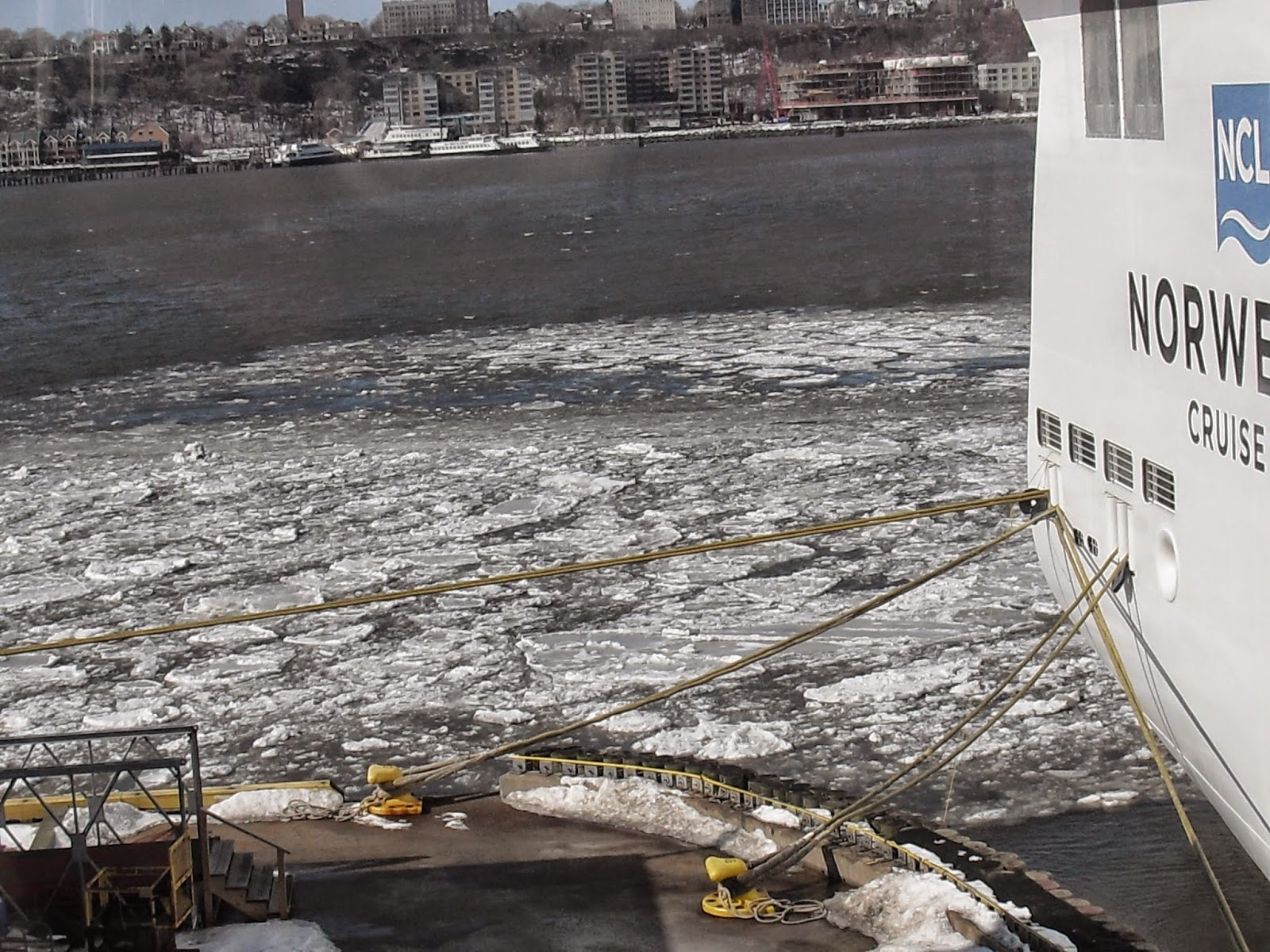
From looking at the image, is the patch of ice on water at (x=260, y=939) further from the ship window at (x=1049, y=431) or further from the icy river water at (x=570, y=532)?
the ship window at (x=1049, y=431)

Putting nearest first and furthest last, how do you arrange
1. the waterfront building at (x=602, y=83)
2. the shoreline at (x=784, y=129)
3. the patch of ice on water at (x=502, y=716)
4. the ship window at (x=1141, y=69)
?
the ship window at (x=1141, y=69) < the patch of ice on water at (x=502, y=716) < the shoreline at (x=784, y=129) < the waterfront building at (x=602, y=83)

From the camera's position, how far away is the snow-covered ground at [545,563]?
9727 mm

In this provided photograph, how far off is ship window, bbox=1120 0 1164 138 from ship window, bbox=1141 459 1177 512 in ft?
3.66

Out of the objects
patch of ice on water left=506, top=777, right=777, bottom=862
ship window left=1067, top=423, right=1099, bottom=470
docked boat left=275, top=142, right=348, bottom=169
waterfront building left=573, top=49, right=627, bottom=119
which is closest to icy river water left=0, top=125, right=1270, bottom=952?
patch of ice on water left=506, top=777, right=777, bottom=862

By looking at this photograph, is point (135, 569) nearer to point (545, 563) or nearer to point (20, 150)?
point (545, 563)

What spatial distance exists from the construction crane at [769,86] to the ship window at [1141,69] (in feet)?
380

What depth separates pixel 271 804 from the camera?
8109 millimetres

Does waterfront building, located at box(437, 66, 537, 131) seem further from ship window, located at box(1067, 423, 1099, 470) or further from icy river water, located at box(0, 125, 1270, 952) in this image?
ship window, located at box(1067, 423, 1099, 470)

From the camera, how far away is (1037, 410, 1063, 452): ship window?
687 cm

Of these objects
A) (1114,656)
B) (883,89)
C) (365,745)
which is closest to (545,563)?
(365,745)

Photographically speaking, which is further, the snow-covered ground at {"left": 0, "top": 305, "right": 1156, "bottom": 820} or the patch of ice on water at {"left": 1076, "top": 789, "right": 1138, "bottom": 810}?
the snow-covered ground at {"left": 0, "top": 305, "right": 1156, "bottom": 820}

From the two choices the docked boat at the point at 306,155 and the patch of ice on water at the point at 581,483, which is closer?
the patch of ice on water at the point at 581,483

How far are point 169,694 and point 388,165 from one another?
113394 millimetres

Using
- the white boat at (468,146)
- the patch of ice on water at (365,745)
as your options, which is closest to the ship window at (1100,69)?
the patch of ice on water at (365,745)
